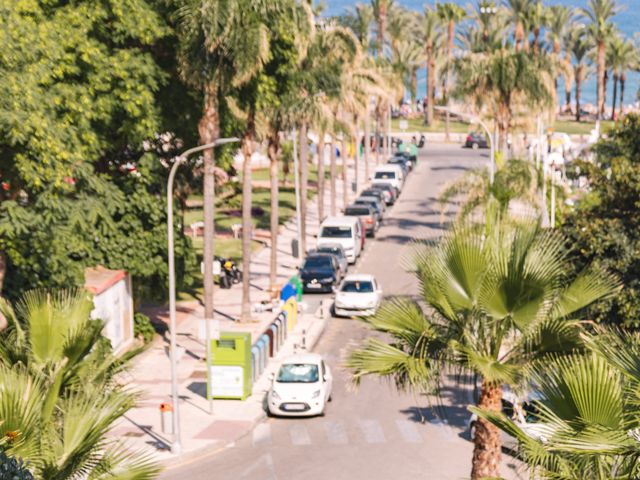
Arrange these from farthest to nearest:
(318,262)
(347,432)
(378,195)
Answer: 1. (378,195)
2. (318,262)
3. (347,432)

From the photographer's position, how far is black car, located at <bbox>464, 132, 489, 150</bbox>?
10381cm

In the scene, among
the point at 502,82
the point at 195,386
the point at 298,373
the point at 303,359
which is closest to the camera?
the point at 298,373

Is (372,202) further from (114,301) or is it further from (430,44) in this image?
(430,44)

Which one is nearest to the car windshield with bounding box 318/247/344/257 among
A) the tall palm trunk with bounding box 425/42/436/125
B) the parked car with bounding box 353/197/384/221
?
the parked car with bounding box 353/197/384/221

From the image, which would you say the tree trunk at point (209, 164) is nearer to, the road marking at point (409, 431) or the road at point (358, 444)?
the road at point (358, 444)

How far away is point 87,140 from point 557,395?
916 inches

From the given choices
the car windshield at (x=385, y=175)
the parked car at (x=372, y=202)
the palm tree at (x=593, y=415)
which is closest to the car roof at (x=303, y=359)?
the palm tree at (x=593, y=415)

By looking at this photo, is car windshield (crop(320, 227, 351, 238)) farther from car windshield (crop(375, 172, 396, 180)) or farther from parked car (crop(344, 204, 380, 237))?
car windshield (crop(375, 172, 396, 180))

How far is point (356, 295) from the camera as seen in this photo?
43969mm

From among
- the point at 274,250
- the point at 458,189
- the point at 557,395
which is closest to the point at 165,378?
the point at 274,250

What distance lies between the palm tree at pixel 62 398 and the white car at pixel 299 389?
47.3 feet

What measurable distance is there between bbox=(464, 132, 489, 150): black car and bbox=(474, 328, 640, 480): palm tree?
92.2 m

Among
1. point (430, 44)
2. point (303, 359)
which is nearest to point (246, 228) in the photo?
point (303, 359)

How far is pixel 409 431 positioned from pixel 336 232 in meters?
24.9
